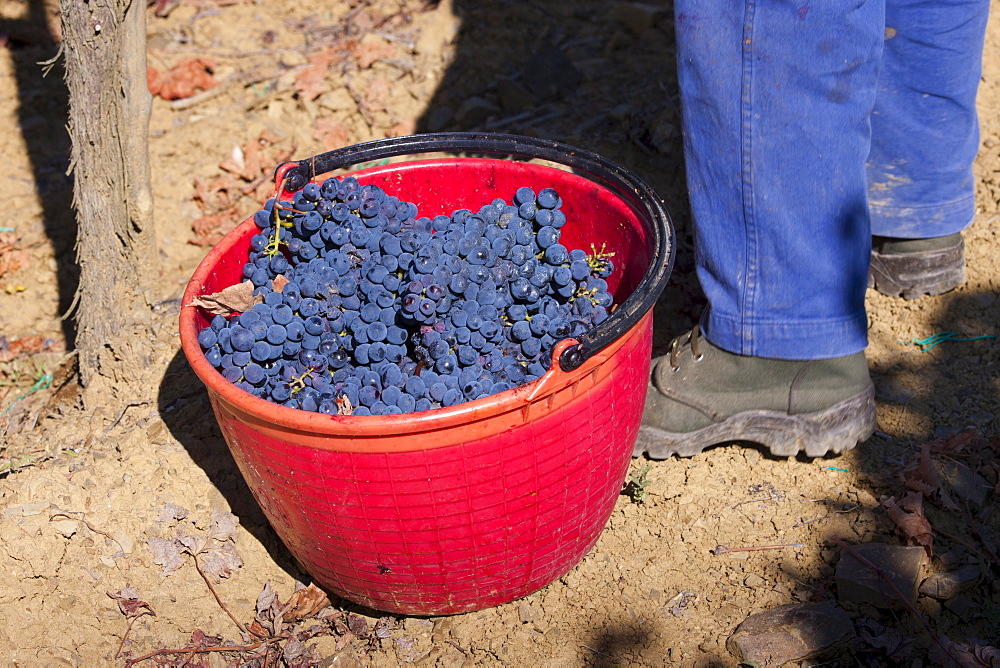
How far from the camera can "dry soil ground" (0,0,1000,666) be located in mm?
1988

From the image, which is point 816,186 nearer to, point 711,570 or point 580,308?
point 580,308

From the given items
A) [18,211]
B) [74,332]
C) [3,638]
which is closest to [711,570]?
[3,638]

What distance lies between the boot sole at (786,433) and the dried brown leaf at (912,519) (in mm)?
202

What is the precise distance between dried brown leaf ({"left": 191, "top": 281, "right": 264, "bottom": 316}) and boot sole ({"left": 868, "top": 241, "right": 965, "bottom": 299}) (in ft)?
6.61

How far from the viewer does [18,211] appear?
3.60 m

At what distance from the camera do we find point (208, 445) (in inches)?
95.3

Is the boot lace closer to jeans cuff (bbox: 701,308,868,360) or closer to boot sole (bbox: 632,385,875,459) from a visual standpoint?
jeans cuff (bbox: 701,308,868,360)

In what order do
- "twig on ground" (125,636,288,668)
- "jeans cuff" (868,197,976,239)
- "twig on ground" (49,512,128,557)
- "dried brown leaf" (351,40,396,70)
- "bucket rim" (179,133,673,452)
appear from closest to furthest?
"bucket rim" (179,133,673,452), "twig on ground" (125,636,288,668), "twig on ground" (49,512,128,557), "jeans cuff" (868,197,976,239), "dried brown leaf" (351,40,396,70)

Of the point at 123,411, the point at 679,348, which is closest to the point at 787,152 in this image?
the point at 679,348

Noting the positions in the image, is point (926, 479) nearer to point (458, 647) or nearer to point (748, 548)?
point (748, 548)

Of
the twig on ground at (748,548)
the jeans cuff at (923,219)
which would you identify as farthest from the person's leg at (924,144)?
the twig on ground at (748,548)

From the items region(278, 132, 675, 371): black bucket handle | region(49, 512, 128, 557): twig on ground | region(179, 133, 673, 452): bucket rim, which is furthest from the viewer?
region(49, 512, 128, 557): twig on ground

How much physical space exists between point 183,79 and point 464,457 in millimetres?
3240

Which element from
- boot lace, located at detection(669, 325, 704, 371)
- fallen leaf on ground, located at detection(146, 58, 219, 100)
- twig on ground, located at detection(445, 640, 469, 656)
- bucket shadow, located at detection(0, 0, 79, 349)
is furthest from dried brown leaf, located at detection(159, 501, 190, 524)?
fallen leaf on ground, located at detection(146, 58, 219, 100)
